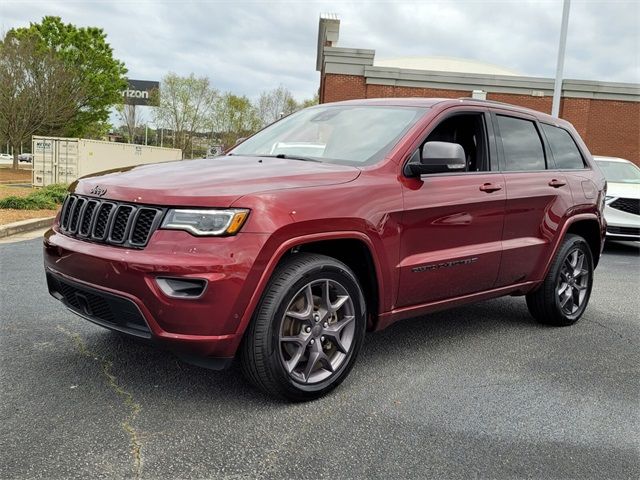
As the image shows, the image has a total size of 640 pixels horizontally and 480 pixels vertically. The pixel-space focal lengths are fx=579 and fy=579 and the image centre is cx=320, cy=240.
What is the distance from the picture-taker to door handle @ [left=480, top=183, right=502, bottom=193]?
4.15m

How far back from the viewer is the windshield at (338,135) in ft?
12.6

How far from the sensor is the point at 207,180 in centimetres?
310

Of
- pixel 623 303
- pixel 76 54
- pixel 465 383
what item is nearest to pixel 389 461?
pixel 465 383

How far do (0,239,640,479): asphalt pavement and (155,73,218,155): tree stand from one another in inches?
1998

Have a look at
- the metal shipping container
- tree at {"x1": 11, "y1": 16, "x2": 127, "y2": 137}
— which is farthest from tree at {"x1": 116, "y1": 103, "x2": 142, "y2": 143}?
the metal shipping container

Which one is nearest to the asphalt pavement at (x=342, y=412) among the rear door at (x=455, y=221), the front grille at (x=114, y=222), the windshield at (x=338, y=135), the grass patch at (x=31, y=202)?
the rear door at (x=455, y=221)

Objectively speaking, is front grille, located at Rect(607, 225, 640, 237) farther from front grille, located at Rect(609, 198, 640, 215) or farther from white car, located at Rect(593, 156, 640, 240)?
front grille, located at Rect(609, 198, 640, 215)

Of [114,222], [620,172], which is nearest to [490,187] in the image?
[114,222]

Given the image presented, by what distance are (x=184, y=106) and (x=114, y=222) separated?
5279 centimetres

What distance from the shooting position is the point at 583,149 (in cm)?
545

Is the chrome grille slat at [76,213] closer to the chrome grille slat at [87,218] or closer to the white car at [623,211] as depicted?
the chrome grille slat at [87,218]

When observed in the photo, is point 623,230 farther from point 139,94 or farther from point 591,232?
point 139,94

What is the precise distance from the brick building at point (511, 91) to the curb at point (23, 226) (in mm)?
15543

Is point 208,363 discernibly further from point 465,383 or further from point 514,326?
point 514,326
